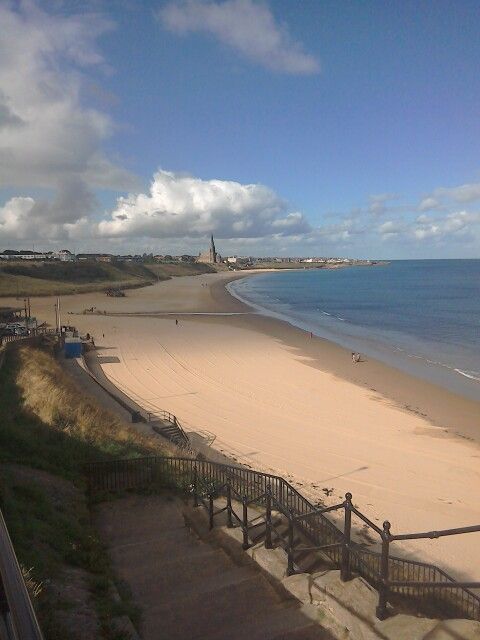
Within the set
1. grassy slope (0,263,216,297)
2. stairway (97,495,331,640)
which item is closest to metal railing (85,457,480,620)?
stairway (97,495,331,640)

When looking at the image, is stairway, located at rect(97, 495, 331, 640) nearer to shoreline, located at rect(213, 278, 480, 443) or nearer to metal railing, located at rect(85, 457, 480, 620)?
metal railing, located at rect(85, 457, 480, 620)

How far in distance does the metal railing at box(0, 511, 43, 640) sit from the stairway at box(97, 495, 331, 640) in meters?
2.96

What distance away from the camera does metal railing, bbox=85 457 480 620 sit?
5230mm

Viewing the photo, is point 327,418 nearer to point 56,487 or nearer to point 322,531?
point 322,531

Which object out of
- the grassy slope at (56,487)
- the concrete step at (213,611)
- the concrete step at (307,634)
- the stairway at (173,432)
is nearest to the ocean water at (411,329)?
the stairway at (173,432)

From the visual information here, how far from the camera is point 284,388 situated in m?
24.2

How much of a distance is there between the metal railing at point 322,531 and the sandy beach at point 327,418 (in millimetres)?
3293

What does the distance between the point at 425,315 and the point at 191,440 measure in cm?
4696

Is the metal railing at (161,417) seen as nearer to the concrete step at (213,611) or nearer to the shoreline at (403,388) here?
the concrete step at (213,611)

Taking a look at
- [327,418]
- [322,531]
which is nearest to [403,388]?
[327,418]

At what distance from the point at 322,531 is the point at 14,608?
5.84 m

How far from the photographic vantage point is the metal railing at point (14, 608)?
7.61 feet

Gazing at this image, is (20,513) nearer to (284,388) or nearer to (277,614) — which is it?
(277,614)

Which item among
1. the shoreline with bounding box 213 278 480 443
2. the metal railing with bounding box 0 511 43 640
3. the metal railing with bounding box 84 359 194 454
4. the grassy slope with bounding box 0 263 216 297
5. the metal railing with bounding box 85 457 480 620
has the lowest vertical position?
the shoreline with bounding box 213 278 480 443
